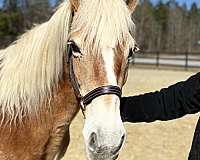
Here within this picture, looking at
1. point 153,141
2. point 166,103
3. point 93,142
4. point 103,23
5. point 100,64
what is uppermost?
point 103,23

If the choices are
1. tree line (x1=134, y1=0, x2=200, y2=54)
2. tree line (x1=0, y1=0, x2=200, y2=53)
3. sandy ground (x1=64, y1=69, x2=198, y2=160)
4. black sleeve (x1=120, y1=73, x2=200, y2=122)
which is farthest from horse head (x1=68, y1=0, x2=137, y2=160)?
tree line (x1=134, y1=0, x2=200, y2=54)

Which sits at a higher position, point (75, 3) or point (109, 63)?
point (75, 3)

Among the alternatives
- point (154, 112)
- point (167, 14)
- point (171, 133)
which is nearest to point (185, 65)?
point (171, 133)

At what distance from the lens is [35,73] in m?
3.11

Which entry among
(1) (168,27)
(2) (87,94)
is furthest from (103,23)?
(1) (168,27)

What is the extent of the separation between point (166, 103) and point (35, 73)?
986 mm

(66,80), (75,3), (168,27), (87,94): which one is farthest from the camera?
(168,27)

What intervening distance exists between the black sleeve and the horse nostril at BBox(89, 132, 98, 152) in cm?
83

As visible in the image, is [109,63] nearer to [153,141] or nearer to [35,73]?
[35,73]

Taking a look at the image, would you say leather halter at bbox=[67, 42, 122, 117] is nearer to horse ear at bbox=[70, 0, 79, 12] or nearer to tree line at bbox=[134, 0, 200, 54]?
horse ear at bbox=[70, 0, 79, 12]

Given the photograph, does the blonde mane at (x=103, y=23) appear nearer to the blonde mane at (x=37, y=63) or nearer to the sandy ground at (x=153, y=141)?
the blonde mane at (x=37, y=63)

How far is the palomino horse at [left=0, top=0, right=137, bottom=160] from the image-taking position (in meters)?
2.59

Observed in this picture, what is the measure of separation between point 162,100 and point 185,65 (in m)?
21.9

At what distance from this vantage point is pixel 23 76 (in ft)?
10.3
